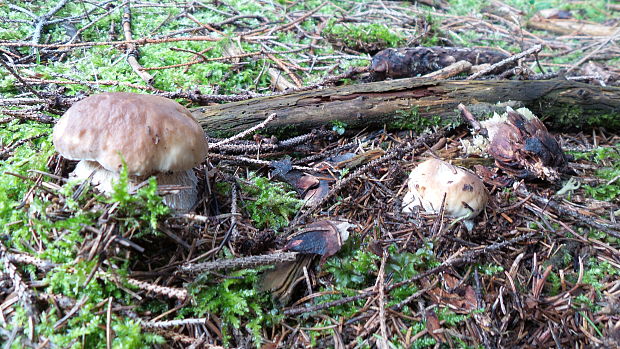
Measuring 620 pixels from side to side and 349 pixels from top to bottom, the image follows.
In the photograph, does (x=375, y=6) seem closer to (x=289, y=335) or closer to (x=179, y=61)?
(x=179, y=61)

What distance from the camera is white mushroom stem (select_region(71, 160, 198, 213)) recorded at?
1683 mm

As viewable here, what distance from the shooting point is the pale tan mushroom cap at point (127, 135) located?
1520mm

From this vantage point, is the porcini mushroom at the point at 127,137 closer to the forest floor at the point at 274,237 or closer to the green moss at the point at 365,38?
the forest floor at the point at 274,237

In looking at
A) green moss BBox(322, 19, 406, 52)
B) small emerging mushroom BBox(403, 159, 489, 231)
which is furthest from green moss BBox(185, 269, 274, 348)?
green moss BBox(322, 19, 406, 52)

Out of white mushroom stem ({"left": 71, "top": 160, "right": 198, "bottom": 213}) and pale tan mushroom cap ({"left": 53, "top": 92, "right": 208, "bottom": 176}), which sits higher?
pale tan mushroom cap ({"left": 53, "top": 92, "right": 208, "bottom": 176})

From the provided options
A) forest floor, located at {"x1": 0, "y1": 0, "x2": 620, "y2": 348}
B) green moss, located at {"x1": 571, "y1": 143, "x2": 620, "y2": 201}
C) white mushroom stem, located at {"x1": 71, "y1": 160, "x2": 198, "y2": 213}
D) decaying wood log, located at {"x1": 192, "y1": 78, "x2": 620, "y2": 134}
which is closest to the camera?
forest floor, located at {"x1": 0, "y1": 0, "x2": 620, "y2": 348}

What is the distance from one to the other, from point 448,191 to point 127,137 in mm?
1569

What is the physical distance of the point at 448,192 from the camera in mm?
2035

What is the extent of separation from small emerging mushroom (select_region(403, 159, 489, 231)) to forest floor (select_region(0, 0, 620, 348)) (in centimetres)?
8

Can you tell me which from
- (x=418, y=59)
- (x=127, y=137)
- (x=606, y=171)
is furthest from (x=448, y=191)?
(x=418, y=59)

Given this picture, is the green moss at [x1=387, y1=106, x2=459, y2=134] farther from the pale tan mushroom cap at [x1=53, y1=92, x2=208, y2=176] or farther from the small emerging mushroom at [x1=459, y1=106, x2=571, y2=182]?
the pale tan mushroom cap at [x1=53, y1=92, x2=208, y2=176]

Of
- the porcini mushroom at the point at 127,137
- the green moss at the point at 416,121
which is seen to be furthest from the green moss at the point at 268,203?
the green moss at the point at 416,121

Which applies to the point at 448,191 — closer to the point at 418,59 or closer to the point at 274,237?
the point at 274,237

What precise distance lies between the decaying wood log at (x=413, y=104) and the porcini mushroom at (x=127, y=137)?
0.94 m
